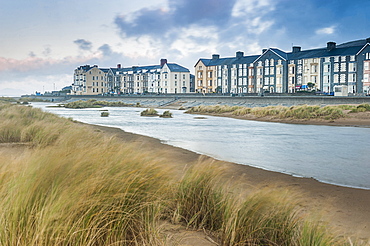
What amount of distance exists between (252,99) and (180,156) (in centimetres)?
4370

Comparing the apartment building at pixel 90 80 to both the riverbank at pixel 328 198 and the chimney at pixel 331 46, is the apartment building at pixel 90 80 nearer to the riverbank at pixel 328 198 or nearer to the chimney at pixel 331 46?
the chimney at pixel 331 46

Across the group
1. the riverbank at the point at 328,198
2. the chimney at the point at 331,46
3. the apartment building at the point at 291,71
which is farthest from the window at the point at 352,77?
the riverbank at the point at 328,198

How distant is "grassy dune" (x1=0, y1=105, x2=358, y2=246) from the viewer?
327cm

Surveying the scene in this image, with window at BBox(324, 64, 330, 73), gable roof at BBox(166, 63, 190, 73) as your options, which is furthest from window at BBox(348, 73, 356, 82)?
gable roof at BBox(166, 63, 190, 73)

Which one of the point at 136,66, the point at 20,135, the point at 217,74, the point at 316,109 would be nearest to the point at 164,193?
the point at 20,135

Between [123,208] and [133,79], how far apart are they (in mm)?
117704

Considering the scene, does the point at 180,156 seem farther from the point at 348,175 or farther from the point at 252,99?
the point at 252,99

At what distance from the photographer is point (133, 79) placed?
119312mm

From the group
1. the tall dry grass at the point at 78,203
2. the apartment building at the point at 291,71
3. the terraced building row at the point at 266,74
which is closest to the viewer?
the tall dry grass at the point at 78,203

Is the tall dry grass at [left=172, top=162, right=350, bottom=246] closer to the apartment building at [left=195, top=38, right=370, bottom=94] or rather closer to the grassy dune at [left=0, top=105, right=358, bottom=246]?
the grassy dune at [left=0, top=105, right=358, bottom=246]

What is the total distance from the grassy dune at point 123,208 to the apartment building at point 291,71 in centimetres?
7017

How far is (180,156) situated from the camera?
11.4 meters

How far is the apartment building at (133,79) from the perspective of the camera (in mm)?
106312

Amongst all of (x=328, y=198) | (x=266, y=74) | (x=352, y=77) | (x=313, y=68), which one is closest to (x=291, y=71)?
(x=313, y=68)
